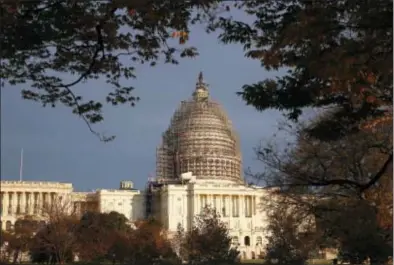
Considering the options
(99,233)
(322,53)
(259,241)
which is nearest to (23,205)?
(99,233)

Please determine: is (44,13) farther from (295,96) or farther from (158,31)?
(295,96)

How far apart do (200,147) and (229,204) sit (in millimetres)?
12162

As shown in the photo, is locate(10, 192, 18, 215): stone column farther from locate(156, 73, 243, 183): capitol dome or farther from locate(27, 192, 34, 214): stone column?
locate(156, 73, 243, 183): capitol dome

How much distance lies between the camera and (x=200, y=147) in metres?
39.4

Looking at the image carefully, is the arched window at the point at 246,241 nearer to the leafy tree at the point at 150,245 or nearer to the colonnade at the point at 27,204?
the leafy tree at the point at 150,245

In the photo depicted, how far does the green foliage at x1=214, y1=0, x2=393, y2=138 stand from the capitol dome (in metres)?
10.6

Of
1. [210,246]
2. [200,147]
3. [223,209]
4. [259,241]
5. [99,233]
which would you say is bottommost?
[210,246]

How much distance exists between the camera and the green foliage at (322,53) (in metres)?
5.30

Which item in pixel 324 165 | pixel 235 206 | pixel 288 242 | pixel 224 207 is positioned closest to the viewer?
pixel 324 165

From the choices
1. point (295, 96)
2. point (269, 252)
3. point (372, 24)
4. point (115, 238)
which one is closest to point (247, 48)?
point (295, 96)

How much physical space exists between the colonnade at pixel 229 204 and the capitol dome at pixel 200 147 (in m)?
1.04

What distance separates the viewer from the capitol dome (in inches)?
893

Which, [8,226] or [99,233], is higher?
[8,226]

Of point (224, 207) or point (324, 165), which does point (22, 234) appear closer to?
point (224, 207)
